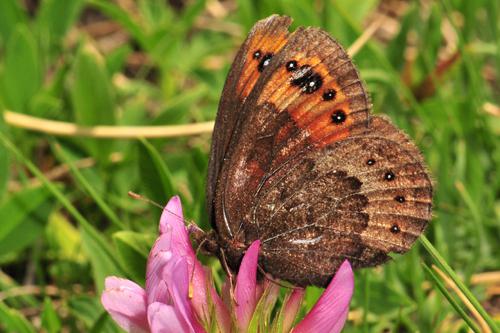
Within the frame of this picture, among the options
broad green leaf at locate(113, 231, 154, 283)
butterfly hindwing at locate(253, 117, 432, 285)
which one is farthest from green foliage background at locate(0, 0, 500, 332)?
butterfly hindwing at locate(253, 117, 432, 285)

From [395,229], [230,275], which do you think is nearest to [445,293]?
[395,229]

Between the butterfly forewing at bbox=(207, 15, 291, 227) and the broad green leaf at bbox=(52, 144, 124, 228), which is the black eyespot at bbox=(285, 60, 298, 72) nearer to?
the butterfly forewing at bbox=(207, 15, 291, 227)

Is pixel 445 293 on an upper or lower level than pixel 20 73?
upper

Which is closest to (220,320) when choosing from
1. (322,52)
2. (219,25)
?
(322,52)

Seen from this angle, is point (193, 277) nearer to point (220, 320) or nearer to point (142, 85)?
point (220, 320)

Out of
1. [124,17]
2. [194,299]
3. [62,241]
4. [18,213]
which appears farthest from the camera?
[124,17]

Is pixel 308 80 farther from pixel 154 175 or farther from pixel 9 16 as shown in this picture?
pixel 9 16
